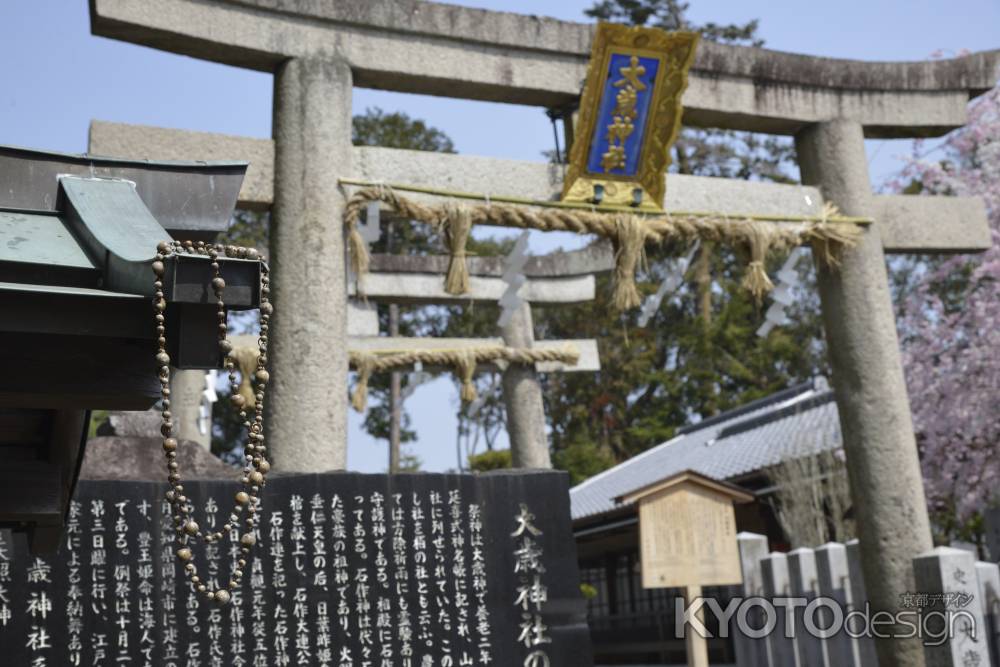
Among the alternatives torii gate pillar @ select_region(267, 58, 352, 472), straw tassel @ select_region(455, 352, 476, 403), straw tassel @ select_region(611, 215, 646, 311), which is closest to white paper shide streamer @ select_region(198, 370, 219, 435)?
straw tassel @ select_region(455, 352, 476, 403)

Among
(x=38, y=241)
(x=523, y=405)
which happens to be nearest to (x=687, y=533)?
(x=523, y=405)

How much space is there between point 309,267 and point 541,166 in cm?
169

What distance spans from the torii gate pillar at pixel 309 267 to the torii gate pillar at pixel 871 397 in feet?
10.9

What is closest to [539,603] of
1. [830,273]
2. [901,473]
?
[901,473]

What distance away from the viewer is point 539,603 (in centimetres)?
548

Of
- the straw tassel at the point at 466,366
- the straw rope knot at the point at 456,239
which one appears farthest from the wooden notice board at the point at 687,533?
the straw tassel at the point at 466,366

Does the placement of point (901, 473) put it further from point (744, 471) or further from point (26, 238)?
point (744, 471)

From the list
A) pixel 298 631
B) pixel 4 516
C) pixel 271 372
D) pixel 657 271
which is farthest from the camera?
pixel 657 271

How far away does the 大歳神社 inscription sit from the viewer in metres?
4.60

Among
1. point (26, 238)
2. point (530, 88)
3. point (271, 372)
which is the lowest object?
point (26, 238)

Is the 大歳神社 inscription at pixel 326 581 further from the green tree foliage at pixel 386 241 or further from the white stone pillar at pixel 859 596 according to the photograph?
the green tree foliage at pixel 386 241

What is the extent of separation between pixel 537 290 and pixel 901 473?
18.5ft

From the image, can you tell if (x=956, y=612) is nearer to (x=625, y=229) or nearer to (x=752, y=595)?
(x=752, y=595)

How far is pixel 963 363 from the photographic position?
1186 centimetres
